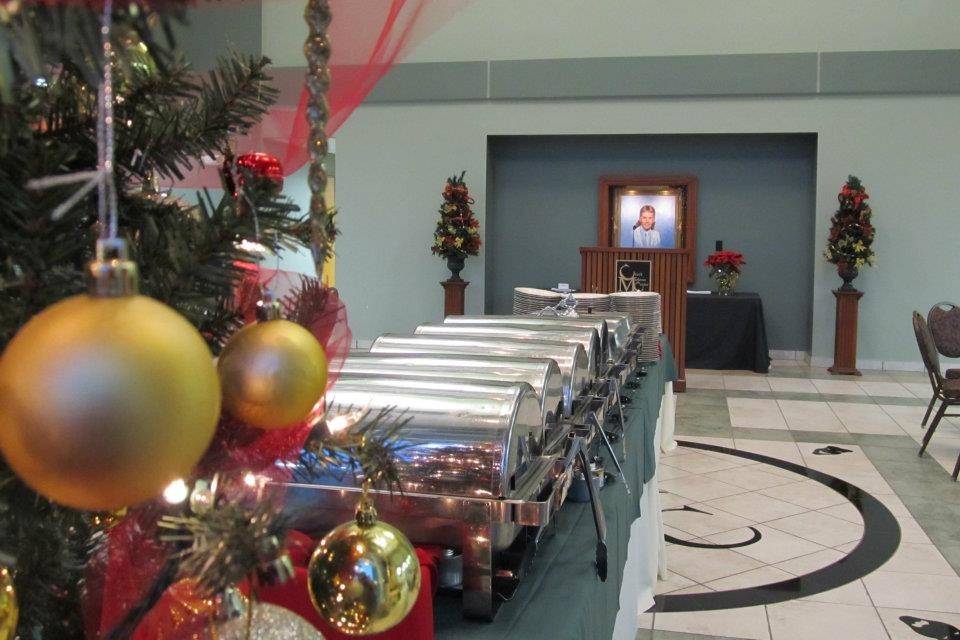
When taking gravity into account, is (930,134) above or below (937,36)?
below

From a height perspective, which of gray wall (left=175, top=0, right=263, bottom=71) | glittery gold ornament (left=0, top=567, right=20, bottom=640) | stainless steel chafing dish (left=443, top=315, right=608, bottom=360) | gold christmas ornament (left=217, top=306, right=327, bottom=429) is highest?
gray wall (left=175, top=0, right=263, bottom=71)

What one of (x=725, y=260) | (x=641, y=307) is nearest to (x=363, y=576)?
(x=641, y=307)

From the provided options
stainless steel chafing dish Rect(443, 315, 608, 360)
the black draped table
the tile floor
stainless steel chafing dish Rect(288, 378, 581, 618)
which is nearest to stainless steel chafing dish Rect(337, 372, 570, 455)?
stainless steel chafing dish Rect(288, 378, 581, 618)

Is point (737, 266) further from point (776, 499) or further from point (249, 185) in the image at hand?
point (249, 185)

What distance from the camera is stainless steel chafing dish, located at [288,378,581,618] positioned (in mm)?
1208

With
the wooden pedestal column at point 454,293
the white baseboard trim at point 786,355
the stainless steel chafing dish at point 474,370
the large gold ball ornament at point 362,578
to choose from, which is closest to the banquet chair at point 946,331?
the white baseboard trim at point 786,355

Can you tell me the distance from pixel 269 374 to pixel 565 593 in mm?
877

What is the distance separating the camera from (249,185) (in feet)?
2.05

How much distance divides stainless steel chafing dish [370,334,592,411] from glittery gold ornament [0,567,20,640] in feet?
4.26

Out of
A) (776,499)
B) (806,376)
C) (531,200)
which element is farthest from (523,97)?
(776,499)

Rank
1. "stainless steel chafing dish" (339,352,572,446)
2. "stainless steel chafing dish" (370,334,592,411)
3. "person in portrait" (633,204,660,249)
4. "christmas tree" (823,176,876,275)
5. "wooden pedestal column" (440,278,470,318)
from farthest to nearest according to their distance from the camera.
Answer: "person in portrait" (633,204,660,249) < "wooden pedestal column" (440,278,470,318) < "christmas tree" (823,176,876,275) < "stainless steel chafing dish" (370,334,592,411) < "stainless steel chafing dish" (339,352,572,446)

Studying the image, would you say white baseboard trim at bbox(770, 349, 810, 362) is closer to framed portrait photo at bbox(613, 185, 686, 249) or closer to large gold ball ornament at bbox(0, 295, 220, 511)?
framed portrait photo at bbox(613, 185, 686, 249)

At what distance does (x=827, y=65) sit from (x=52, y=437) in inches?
432

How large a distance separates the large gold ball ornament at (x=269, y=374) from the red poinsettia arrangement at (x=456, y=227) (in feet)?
32.2
